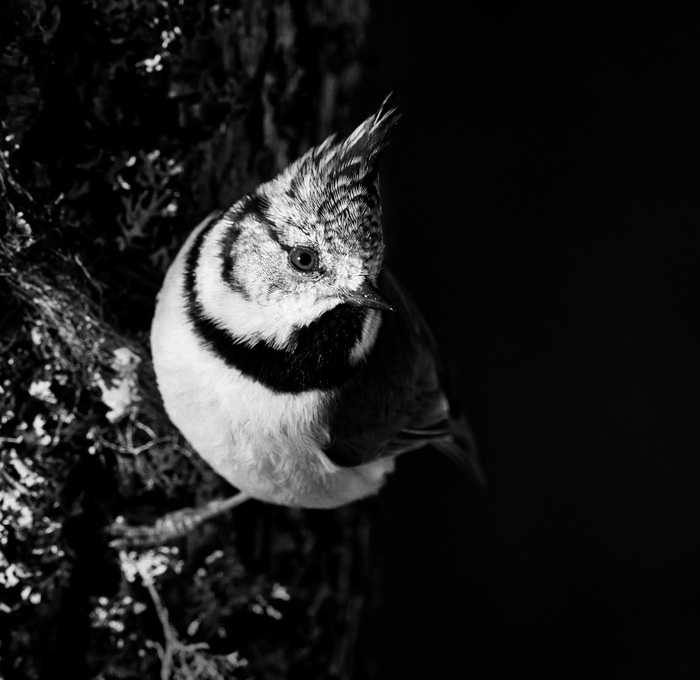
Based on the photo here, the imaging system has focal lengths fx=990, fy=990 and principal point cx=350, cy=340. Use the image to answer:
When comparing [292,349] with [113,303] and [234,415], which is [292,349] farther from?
[113,303]

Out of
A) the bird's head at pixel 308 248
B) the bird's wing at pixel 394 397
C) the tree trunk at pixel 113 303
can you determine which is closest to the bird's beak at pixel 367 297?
the bird's head at pixel 308 248

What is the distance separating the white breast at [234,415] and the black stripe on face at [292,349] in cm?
2

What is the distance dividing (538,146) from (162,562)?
230 centimetres

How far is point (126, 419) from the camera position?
78.1 inches

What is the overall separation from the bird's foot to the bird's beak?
629 millimetres

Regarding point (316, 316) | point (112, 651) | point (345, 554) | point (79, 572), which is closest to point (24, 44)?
point (316, 316)

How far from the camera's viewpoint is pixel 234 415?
1799mm

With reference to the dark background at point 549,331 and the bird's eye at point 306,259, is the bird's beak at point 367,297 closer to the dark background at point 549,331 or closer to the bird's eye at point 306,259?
the bird's eye at point 306,259

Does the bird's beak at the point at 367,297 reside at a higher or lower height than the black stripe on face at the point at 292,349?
higher

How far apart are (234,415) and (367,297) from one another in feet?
1.11

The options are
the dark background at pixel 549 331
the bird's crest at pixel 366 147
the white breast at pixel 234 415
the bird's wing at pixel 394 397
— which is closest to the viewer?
the bird's crest at pixel 366 147

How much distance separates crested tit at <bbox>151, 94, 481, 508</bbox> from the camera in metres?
1.69

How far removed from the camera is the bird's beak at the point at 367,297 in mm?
1682

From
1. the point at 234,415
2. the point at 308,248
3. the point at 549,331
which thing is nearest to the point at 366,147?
the point at 308,248
